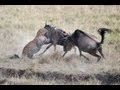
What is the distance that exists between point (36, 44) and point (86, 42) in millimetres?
458

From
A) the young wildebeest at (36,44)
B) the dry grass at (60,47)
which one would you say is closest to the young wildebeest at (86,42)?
the dry grass at (60,47)

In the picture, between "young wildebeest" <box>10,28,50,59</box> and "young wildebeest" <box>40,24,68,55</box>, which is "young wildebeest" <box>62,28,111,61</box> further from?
"young wildebeest" <box>10,28,50,59</box>

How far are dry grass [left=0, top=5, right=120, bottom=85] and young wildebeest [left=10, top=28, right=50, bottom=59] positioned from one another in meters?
0.04

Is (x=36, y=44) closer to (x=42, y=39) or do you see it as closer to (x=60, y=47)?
(x=42, y=39)

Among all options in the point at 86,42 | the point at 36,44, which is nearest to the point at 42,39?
the point at 36,44

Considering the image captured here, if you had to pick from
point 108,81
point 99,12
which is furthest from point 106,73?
point 99,12

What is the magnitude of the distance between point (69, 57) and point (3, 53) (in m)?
0.60

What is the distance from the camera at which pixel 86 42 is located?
2969mm

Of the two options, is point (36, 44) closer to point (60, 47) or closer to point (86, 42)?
point (60, 47)

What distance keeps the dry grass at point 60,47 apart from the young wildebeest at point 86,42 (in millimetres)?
37

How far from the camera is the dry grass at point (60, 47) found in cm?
289

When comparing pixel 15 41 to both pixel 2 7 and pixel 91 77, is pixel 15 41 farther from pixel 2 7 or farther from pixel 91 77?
pixel 91 77

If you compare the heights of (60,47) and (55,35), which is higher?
(55,35)

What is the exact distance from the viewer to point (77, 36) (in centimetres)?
296
